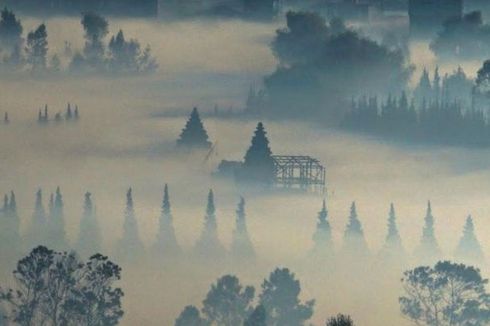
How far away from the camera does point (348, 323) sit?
17550 cm
